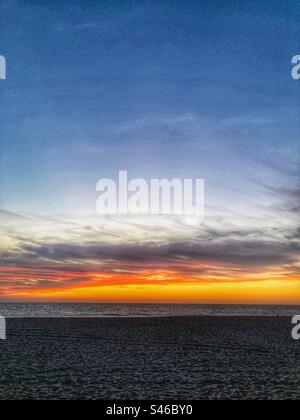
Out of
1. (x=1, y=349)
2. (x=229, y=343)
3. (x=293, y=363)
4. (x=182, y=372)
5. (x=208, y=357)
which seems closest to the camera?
(x=182, y=372)

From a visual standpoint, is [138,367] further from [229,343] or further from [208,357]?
[229,343]

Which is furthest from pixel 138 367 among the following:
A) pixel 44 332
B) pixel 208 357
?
pixel 44 332

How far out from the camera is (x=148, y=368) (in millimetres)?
32594

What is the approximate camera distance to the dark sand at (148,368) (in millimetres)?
25562

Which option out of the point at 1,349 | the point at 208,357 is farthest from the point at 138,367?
the point at 1,349

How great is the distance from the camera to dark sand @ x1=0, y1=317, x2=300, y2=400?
2556 centimetres

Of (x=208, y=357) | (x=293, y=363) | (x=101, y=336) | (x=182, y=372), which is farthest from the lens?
(x=101, y=336)
